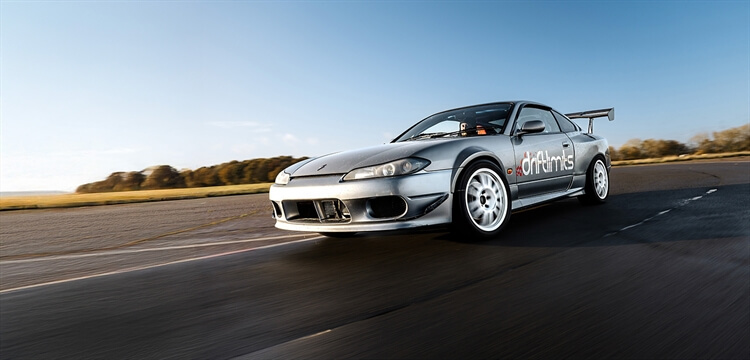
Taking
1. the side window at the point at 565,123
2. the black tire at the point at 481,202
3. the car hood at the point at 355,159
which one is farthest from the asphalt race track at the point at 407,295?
the side window at the point at 565,123

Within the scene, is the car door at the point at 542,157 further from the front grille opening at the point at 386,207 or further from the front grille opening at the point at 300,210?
the front grille opening at the point at 300,210

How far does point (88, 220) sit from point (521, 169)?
24.6 ft

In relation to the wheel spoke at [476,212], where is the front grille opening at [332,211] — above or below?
above

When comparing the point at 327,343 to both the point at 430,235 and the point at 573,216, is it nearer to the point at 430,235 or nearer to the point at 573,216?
the point at 430,235

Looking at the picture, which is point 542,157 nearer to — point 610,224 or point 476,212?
point 610,224

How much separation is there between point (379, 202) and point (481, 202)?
3.30 feet

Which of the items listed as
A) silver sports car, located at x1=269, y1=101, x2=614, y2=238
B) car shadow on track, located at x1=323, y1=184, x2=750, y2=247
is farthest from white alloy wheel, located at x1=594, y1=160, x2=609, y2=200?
silver sports car, located at x1=269, y1=101, x2=614, y2=238

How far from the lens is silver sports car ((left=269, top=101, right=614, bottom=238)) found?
380 cm

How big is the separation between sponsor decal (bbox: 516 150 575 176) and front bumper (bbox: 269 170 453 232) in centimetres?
128

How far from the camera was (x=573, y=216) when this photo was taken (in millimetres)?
5402

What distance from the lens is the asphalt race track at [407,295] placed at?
196 centimetres

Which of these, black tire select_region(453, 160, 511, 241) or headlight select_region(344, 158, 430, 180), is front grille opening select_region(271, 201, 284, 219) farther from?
black tire select_region(453, 160, 511, 241)

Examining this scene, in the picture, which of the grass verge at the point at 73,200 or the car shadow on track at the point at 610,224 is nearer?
the car shadow on track at the point at 610,224

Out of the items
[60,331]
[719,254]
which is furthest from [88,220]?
[719,254]
